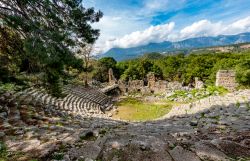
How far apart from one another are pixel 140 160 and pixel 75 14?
20.9 feet

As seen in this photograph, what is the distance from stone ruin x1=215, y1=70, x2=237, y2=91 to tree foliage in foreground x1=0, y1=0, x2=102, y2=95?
16604mm

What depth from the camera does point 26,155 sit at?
393 centimetres

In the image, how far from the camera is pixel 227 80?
74.3ft

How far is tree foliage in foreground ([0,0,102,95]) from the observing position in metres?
6.61

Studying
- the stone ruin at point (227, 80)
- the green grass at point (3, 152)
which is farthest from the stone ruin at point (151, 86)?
the green grass at point (3, 152)

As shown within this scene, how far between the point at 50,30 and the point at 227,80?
18927 mm

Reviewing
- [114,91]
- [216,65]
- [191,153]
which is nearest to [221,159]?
[191,153]

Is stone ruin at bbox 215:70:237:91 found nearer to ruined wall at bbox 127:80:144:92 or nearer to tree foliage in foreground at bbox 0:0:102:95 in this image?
ruined wall at bbox 127:80:144:92

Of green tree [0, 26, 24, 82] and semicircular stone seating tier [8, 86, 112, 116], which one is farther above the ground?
green tree [0, 26, 24, 82]

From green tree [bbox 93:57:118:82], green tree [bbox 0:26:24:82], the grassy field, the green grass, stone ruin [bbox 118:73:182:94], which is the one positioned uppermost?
green tree [bbox 93:57:118:82]

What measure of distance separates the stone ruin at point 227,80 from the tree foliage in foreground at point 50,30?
16.6 m

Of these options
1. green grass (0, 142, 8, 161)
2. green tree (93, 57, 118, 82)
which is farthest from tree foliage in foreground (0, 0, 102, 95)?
green tree (93, 57, 118, 82)

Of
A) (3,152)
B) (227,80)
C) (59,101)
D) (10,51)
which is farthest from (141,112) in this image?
(3,152)

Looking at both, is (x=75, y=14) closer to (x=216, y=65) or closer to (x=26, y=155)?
(x=26, y=155)
